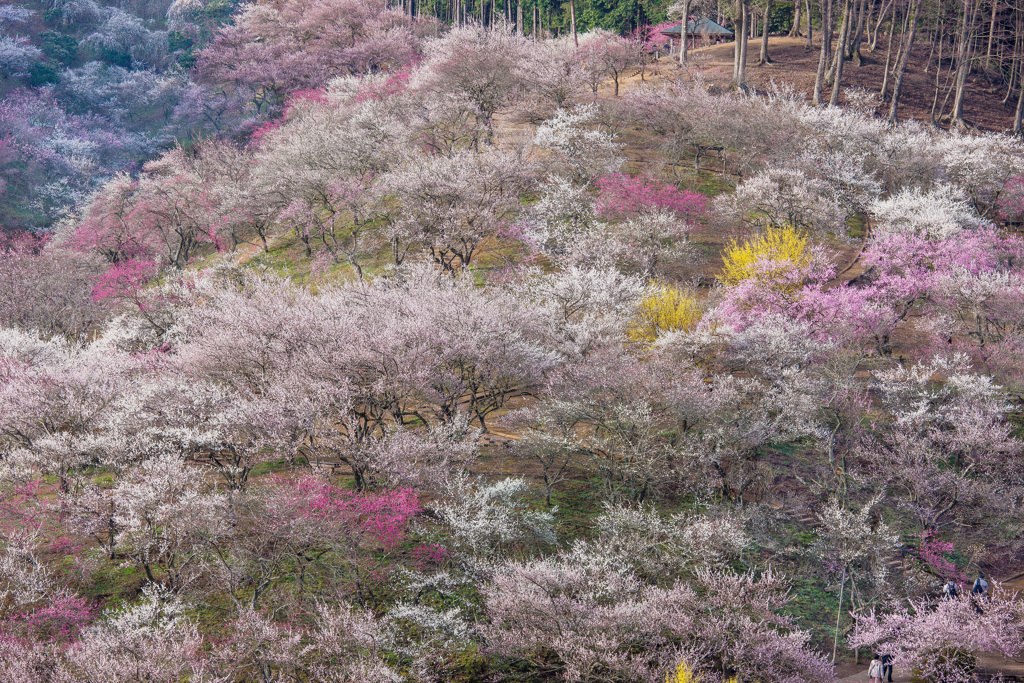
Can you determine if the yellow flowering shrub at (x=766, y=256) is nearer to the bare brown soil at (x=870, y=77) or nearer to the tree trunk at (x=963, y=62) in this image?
the bare brown soil at (x=870, y=77)

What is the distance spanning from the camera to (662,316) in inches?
1178

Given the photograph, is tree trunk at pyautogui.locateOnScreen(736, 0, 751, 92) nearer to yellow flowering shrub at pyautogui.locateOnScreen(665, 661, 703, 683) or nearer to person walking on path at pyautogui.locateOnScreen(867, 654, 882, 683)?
person walking on path at pyautogui.locateOnScreen(867, 654, 882, 683)

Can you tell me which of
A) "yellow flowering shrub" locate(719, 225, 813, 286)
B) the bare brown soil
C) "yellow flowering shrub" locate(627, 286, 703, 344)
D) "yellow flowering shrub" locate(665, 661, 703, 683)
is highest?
the bare brown soil

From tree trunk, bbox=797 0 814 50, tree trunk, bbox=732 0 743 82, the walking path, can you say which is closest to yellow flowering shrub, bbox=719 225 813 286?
the walking path

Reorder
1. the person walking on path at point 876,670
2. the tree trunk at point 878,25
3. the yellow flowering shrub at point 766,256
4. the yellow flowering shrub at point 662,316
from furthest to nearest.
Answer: the tree trunk at point 878,25 → the yellow flowering shrub at point 766,256 → the yellow flowering shrub at point 662,316 → the person walking on path at point 876,670

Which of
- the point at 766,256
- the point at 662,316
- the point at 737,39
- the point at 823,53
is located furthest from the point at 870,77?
the point at 662,316

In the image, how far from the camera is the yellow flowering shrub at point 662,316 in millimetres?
29750

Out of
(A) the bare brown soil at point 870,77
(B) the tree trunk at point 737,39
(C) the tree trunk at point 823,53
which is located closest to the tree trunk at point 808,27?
(A) the bare brown soil at point 870,77

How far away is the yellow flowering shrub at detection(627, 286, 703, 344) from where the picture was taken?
97.6ft

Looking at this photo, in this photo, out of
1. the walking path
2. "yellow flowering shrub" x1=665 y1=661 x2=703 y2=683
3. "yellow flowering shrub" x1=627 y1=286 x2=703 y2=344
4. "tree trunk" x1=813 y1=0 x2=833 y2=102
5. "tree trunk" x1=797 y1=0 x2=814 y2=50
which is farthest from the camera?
"tree trunk" x1=797 y1=0 x2=814 y2=50

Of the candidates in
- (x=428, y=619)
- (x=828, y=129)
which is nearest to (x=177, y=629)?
(x=428, y=619)

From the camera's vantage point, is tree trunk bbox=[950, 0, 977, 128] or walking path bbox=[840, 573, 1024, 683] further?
tree trunk bbox=[950, 0, 977, 128]

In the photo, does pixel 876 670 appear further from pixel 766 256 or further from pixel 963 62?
pixel 963 62

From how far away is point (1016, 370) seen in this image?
30.2 meters
